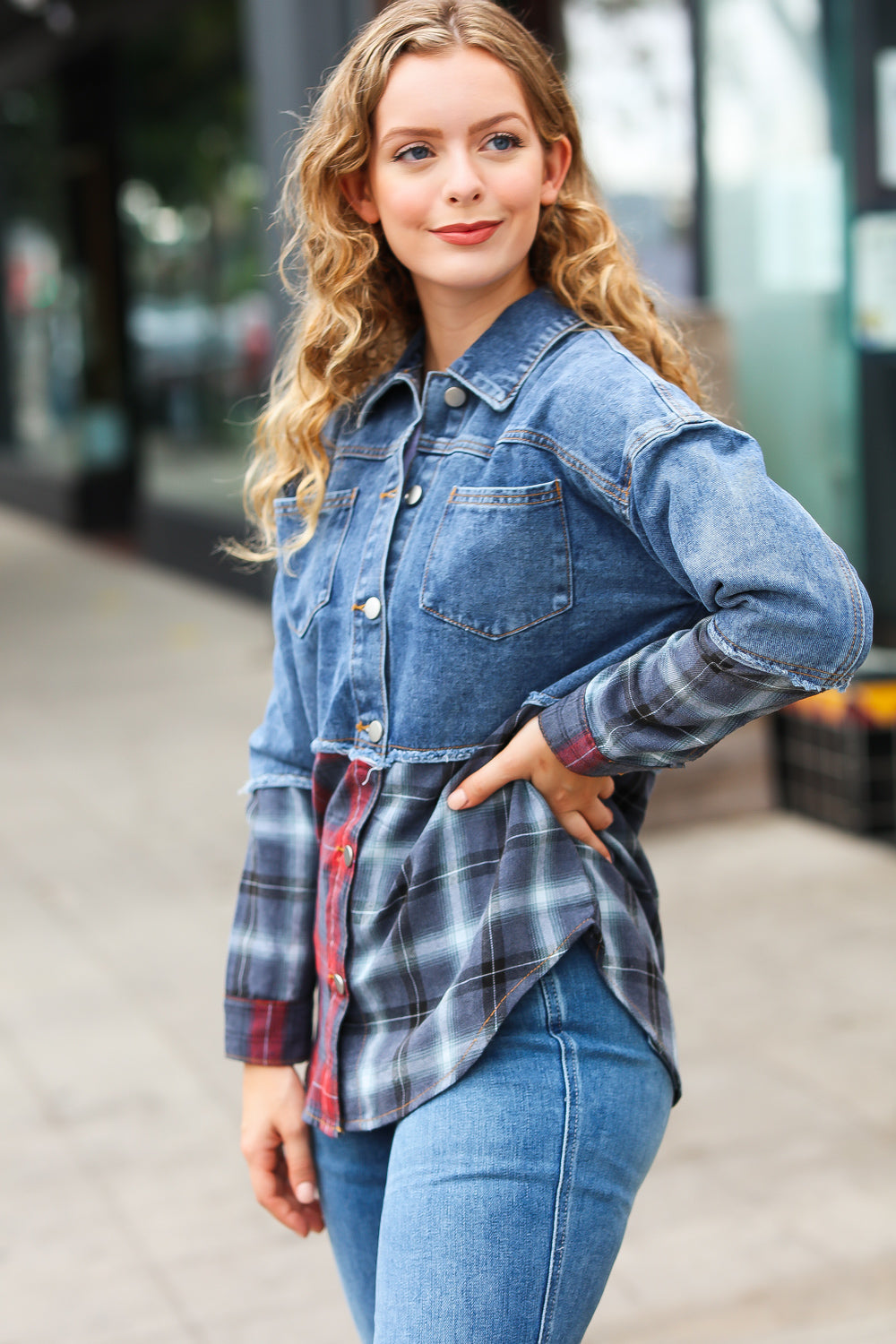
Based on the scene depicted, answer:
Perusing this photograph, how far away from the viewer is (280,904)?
1810 mm

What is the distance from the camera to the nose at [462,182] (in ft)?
5.12

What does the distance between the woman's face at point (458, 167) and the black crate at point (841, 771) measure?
12.4ft

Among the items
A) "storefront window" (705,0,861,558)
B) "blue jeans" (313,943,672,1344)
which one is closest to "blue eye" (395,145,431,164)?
"blue jeans" (313,943,672,1344)

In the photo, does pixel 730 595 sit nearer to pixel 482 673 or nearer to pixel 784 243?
pixel 482 673

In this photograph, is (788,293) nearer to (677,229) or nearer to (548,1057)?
(677,229)

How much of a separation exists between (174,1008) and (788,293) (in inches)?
132

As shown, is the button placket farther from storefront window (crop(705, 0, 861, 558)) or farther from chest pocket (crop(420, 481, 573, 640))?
storefront window (crop(705, 0, 861, 558))

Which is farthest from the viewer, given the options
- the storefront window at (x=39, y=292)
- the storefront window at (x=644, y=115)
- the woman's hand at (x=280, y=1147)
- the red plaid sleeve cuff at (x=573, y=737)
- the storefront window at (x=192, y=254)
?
the storefront window at (x=39, y=292)

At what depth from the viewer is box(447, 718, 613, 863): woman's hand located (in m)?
1.55

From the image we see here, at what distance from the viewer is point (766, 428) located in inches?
231

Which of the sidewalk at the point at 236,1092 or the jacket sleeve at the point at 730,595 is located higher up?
the jacket sleeve at the point at 730,595

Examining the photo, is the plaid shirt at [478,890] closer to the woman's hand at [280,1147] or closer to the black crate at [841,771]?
the woman's hand at [280,1147]

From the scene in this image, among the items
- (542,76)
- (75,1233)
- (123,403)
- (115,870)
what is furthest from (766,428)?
(123,403)

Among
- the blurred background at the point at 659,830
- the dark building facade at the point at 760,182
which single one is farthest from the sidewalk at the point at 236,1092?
the dark building facade at the point at 760,182
